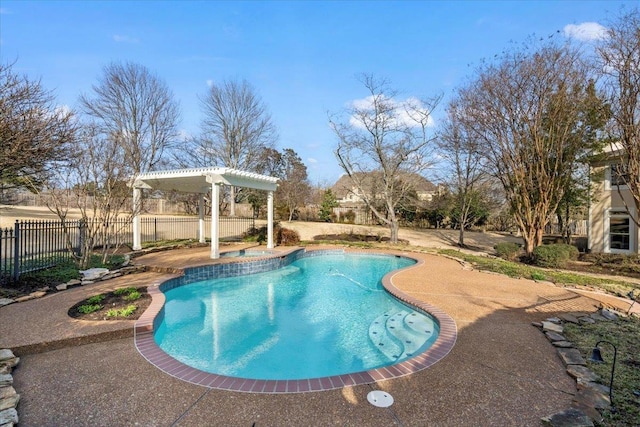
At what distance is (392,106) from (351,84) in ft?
9.74

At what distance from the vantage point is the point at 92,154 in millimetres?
9555

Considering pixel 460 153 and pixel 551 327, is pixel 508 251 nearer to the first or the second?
pixel 460 153

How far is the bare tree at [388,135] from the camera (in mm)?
18406

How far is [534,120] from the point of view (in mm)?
12477

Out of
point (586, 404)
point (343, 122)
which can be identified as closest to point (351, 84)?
point (343, 122)

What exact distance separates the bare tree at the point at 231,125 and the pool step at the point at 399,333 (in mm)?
24167

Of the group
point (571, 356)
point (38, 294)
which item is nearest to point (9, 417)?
point (38, 294)

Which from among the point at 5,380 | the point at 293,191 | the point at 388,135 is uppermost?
the point at 388,135

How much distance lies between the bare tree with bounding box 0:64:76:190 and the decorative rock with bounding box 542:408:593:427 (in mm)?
9727

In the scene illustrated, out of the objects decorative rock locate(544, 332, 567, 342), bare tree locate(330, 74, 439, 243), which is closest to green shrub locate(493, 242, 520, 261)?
bare tree locate(330, 74, 439, 243)

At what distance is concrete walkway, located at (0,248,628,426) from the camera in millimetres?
2832

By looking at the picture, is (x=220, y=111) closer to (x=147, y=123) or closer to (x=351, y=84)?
(x=147, y=123)

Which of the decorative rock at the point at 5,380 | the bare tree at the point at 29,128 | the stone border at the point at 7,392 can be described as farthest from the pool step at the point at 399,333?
the bare tree at the point at 29,128

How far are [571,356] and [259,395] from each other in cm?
405
